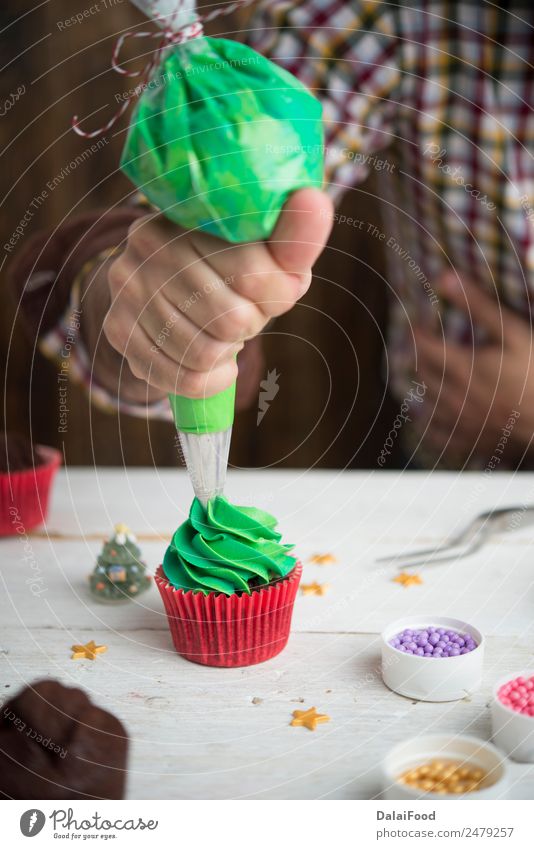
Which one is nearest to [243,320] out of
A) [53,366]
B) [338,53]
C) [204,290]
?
[204,290]

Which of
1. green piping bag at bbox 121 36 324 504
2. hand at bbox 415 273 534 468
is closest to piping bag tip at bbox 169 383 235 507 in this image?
green piping bag at bbox 121 36 324 504

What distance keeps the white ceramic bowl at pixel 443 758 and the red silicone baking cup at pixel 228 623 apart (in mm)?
150

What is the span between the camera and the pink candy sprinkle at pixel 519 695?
51 centimetres

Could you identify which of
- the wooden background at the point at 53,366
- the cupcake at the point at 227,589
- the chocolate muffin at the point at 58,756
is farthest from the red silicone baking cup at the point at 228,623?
the wooden background at the point at 53,366

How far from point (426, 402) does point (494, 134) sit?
36 cm

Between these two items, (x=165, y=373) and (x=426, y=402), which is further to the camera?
(x=426, y=402)

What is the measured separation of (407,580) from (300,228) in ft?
1.13

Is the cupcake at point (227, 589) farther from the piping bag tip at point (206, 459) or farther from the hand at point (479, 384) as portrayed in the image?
the hand at point (479, 384)

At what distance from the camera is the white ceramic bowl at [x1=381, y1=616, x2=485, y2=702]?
1.83 ft

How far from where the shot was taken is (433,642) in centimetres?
59

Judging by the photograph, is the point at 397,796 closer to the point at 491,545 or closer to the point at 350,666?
the point at 350,666

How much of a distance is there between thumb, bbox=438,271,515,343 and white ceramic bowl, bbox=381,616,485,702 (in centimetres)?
52
